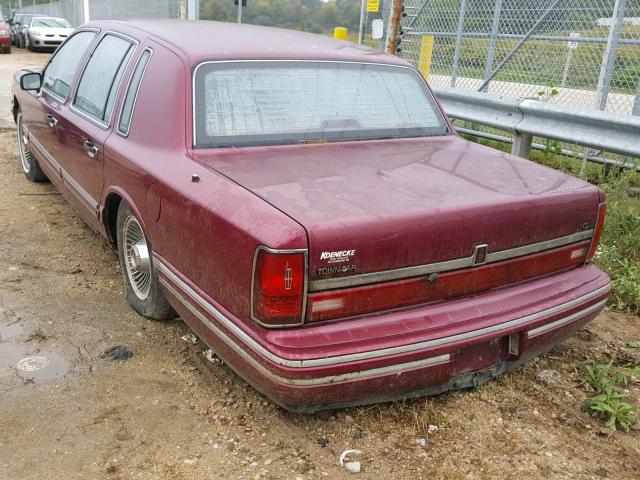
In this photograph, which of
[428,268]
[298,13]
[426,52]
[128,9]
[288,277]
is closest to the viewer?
[288,277]

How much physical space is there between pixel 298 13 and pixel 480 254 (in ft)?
57.9

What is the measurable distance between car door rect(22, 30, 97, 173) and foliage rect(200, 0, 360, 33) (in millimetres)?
6897

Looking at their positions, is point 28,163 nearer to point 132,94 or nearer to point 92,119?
point 92,119

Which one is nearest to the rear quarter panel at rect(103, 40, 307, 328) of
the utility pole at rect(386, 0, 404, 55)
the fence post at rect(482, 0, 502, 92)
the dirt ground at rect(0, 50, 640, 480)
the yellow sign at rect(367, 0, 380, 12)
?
the dirt ground at rect(0, 50, 640, 480)

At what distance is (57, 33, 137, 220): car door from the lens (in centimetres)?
375

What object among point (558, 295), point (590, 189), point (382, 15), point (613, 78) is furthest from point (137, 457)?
point (382, 15)

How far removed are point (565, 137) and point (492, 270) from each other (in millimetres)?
2473

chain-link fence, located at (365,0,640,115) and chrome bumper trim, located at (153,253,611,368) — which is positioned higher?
chain-link fence, located at (365,0,640,115)

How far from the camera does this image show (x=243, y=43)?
11.6 ft

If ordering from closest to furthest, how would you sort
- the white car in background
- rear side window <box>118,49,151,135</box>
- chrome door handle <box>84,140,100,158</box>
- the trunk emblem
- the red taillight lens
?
the trunk emblem → the red taillight lens → rear side window <box>118,49,151,135</box> → chrome door handle <box>84,140,100,158</box> → the white car in background

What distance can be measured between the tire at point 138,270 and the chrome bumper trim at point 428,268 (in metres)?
1.19

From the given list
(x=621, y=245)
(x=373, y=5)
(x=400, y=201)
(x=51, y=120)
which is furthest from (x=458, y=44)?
(x=400, y=201)

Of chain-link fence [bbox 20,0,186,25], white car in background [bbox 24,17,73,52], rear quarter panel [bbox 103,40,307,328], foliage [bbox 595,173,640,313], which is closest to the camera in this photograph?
rear quarter panel [bbox 103,40,307,328]

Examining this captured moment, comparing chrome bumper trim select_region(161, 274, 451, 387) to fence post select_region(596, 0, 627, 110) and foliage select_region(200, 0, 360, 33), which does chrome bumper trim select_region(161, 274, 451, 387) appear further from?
foliage select_region(200, 0, 360, 33)
